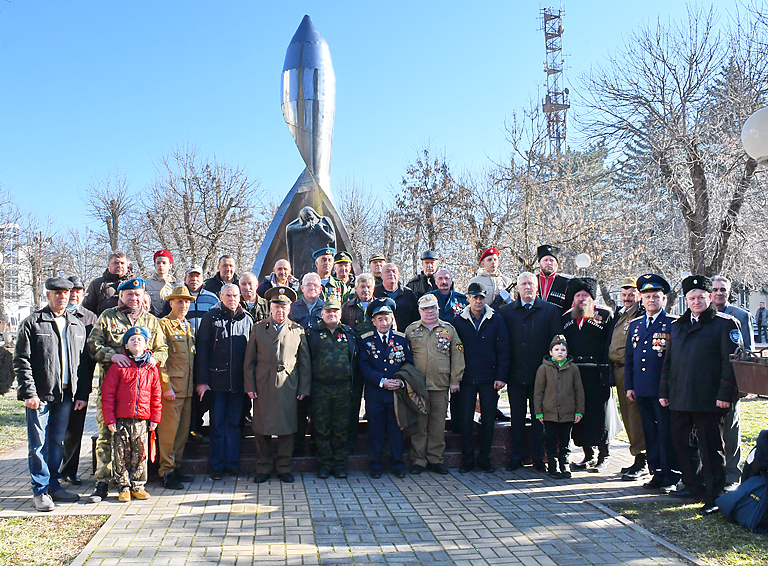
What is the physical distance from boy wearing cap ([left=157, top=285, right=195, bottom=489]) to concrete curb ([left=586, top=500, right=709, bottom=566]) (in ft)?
11.8

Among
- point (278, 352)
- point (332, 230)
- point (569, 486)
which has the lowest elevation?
point (569, 486)

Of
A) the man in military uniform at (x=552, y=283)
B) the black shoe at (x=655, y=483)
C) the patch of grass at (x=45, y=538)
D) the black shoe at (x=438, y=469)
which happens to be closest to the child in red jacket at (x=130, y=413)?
the patch of grass at (x=45, y=538)

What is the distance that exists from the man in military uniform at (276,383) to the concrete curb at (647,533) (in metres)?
2.73

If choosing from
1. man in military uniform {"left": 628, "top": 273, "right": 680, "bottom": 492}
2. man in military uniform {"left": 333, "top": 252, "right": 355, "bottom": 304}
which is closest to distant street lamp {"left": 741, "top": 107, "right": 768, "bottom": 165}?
man in military uniform {"left": 628, "top": 273, "right": 680, "bottom": 492}

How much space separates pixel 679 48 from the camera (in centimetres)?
1246

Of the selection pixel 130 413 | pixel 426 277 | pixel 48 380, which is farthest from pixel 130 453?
pixel 426 277

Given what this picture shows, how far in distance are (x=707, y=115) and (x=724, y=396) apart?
Result: 9.14 m

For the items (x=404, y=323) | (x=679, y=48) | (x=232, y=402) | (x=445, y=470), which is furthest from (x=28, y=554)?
(x=679, y=48)

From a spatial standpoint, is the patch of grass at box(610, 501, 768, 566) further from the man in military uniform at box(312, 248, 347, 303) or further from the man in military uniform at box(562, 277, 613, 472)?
the man in military uniform at box(312, 248, 347, 303)

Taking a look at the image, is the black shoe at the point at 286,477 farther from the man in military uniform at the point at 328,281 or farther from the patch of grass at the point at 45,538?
the man in military uniform at the point at 328,281

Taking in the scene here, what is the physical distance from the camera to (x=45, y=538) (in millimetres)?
4250

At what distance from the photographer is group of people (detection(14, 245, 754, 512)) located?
5.06 metres

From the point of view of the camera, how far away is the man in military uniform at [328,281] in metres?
7.19

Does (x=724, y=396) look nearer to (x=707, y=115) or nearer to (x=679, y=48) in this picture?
(x=707, y=115)
